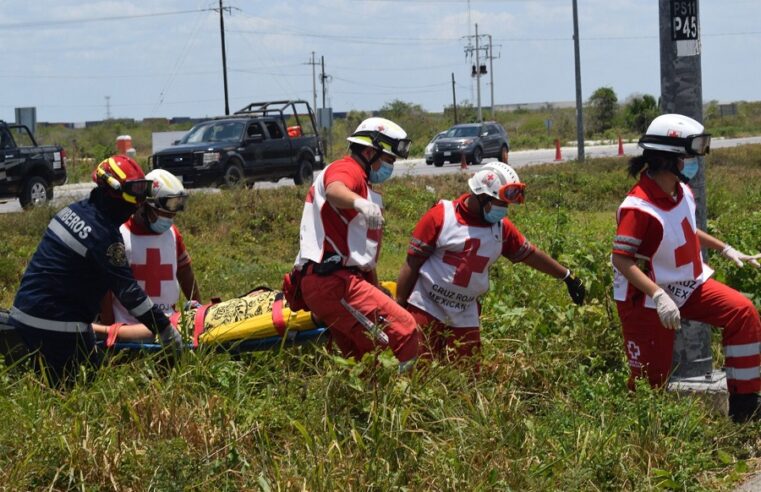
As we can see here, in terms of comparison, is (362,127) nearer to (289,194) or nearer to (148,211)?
(148,211)

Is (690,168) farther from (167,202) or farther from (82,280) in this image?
(82,280)

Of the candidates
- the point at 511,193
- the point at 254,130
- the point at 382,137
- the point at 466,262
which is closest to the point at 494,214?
the point at 511,193

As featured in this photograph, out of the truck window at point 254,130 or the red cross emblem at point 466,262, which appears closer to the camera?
the red cross emblem at point 466,262

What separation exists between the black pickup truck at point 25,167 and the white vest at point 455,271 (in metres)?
14.1

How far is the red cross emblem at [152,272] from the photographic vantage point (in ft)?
23.4

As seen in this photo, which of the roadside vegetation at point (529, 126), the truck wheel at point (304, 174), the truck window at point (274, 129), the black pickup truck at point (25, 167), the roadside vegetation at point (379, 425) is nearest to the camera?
the roadside vegetation at point (379, 425)

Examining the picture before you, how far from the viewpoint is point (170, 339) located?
5.98 metres

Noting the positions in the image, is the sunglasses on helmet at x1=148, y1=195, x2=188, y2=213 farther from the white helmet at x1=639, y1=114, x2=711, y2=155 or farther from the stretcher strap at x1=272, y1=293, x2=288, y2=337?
the white helmet at x1=639, y1=114, x2=711, y2=155

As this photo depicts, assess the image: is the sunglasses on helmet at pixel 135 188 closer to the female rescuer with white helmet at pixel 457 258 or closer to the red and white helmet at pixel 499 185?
the female rescuer with white helmet at pixel 457 258

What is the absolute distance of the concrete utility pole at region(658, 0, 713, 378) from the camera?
6656 mm

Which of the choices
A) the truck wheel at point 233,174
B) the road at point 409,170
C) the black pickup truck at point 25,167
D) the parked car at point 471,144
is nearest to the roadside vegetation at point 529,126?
the road at point 409,170

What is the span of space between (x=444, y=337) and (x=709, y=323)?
154 cm

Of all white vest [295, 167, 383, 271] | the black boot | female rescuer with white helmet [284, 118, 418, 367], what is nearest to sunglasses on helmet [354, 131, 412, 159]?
female rescuer with white helmet [284, 118, 418, 367]

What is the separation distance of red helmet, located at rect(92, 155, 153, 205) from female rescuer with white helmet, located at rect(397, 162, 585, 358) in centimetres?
169
